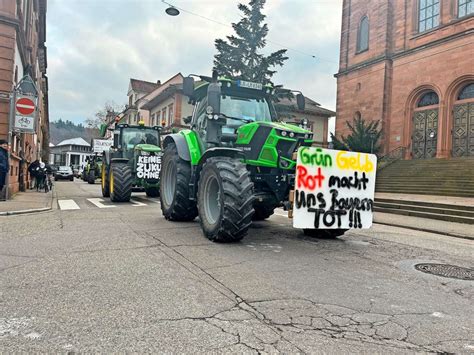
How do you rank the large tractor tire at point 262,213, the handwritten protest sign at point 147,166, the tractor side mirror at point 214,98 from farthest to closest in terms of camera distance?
the handwritten protest sign at point 147,166
the large tractor tire at point 262,213
the tractor side mirror at point 214,98

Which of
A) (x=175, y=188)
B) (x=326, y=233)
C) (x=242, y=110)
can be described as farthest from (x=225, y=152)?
(x=326, y=233)

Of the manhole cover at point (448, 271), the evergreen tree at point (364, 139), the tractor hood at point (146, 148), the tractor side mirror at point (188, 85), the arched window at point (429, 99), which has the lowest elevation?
the manhole cover at point (448, 271)

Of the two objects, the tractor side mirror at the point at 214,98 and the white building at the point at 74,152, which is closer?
the tractor side mirror at the point at 214,98

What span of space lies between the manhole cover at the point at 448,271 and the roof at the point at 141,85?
5994 centimetres

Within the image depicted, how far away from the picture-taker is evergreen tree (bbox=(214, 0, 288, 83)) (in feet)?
91.6

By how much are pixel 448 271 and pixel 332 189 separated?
1.92 meters

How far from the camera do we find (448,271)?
523 centimetres

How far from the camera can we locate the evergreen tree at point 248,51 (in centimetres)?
2791

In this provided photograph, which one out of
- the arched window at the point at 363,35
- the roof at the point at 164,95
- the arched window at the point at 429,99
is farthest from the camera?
the roof at the point at 164,95

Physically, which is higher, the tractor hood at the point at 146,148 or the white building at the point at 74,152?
the white building at the point at 74,152

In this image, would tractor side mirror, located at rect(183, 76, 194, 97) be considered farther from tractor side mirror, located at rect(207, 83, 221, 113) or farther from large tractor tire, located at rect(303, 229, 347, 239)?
large tractor tire, located at rect(303, 229, 347, 239)

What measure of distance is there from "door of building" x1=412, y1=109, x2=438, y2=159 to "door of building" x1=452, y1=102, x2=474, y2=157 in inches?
47.4

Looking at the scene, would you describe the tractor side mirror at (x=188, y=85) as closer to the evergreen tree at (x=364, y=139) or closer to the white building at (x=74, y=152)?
the evergreen tree at (x=364, y=139)

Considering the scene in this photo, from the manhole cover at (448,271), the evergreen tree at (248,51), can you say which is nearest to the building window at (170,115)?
the evergreen tree at (248,51)
